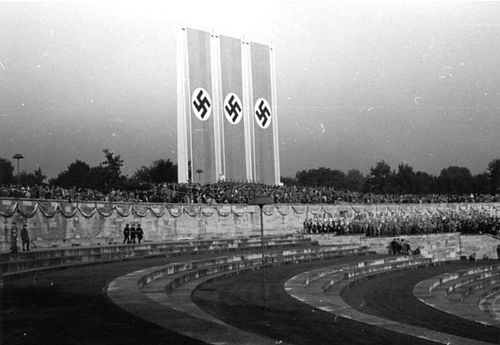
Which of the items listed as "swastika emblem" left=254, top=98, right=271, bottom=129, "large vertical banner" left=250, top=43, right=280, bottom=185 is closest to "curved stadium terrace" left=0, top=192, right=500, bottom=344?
"large vertical banner" left=250, top=43, right=280, bottom=185

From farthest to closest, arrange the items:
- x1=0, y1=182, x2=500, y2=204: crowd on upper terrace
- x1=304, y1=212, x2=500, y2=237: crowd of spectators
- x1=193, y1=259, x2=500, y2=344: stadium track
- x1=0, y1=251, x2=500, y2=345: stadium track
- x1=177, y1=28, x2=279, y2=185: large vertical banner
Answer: x1=177, y1=28, x2=279, y2=185: large vertical banner < x1=304, y1=212, x2=500, y2=237: crowd of spectators < x1=0, y1=182, x2=500, y2=204: crowd on upper terrace < x1=193, y1=259, x2=500, y2=344: stadium track < x1=0, y1=251, x2=500, y2=345: stadium track

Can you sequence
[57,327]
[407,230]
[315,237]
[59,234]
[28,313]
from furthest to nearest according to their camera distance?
[407,230] → [315,237] → [59,234] → [28,313] → [57,327]

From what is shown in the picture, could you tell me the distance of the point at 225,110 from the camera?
169 feet

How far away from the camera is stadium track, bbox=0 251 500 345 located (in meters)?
9.27

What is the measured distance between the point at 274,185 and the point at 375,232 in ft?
46.9

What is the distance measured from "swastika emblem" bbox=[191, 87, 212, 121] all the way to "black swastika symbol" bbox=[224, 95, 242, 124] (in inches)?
89.0

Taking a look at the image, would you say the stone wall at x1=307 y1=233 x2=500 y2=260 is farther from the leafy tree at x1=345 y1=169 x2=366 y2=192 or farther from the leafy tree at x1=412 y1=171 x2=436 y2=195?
the leafy tree at x1=345 y1=169 x2=366 y2=192

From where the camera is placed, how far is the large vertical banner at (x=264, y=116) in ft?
177

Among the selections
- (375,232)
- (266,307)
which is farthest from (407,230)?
(266,307)

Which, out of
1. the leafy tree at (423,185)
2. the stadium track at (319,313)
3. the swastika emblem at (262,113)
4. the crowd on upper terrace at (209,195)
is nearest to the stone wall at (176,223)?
the crowd on upper terrace at (209,195)

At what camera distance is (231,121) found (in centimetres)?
5203

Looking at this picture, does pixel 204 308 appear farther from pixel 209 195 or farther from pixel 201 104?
pixel 201 104

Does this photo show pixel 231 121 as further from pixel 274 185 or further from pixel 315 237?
pixel 315 237

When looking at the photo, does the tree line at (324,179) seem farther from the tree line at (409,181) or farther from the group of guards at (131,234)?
the group of guards at (131,234)
